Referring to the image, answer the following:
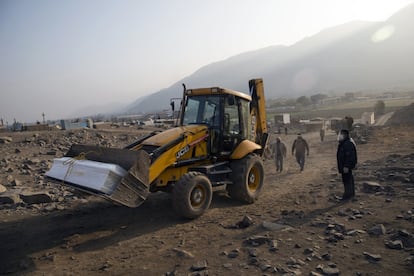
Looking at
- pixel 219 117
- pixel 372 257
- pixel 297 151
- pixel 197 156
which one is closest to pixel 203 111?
pixel 219 117

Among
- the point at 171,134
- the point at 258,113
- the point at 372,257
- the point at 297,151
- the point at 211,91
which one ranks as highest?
the point at 211,91

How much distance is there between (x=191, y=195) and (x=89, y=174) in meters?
2.03

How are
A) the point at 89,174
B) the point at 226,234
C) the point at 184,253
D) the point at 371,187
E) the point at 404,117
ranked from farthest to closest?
the point at 404,117 < the point at 371,187 < the point at 226,234 < the point at 89,174 < the point at 184,253

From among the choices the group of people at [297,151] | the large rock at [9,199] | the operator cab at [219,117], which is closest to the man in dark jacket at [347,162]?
the operator cab at [219,117]

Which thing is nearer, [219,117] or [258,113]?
[219,117]

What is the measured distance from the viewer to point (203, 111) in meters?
8.12

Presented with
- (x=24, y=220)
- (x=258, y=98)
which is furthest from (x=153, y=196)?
(x=258, y=98)

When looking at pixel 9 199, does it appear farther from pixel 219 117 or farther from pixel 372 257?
pixel 372 257

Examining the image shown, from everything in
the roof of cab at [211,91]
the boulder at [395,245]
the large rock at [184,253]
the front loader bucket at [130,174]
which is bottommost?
the boulder at [395,245]

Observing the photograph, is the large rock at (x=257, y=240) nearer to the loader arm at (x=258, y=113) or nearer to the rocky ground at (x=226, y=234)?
the rocky ground at (x=226, y=234)

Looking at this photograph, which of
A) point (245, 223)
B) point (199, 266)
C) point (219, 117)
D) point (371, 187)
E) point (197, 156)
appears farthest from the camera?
point (371, 187)

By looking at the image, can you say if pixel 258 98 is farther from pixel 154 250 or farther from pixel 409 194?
pixel 154 250

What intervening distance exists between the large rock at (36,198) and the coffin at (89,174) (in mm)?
2352

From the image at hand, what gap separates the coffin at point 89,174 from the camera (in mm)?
5629
